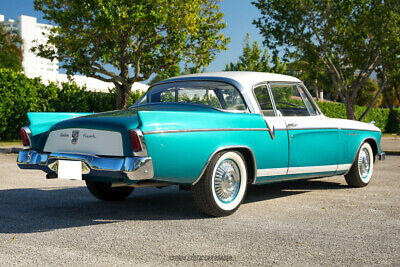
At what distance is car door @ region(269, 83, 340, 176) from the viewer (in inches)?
241

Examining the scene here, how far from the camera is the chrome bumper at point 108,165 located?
4.50 meters

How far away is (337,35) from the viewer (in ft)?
63.1

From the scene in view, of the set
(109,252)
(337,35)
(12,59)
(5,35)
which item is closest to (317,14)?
(337,35)

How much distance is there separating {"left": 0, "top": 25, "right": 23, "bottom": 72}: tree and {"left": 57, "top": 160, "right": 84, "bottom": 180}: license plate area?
30.8 meters

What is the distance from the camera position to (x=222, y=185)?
206 inches

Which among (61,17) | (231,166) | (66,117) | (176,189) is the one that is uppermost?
(61,17)

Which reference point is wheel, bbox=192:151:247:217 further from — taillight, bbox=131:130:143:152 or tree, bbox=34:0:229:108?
tree, bbox=34:0:229:108

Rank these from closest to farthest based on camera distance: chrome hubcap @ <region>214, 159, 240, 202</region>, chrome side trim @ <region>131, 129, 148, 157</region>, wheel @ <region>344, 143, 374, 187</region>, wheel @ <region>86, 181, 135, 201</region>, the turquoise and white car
→ 1. chrome side trim @ <region>131, 129, 148, 157</region>
2. the turquoise and white car
3. chrome hubcap @ <region>214, 159, 240, 202</region>
4. wheel @ <region>86, 181, 135, 201</region>
5. wheel @ <region>344, 143, 374, 187</region>

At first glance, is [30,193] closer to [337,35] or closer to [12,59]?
[337,35]

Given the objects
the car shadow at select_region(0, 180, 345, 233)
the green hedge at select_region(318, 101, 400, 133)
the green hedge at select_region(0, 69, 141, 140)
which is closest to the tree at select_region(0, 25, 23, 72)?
the green hedge at select_region(0, 69, 141, 140)

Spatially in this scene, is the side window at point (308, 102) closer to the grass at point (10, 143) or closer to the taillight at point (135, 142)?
the taillight at point (135, 142)

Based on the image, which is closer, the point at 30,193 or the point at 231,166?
the point at 231,166

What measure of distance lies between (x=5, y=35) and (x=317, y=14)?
110ft

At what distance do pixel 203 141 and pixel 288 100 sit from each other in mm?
2160
